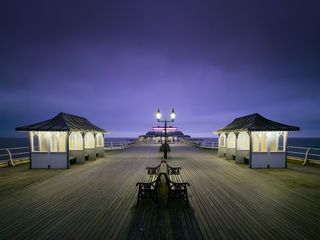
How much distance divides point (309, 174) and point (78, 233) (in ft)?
39.1

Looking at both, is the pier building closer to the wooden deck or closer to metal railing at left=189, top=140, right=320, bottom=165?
metal railing at left=189, top=140, right=320, bottom=165

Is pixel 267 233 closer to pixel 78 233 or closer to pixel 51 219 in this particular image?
pixel 78 233

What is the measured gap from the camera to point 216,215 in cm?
517

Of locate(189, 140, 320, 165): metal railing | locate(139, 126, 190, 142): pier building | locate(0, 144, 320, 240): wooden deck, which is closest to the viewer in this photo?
locate(0, 144, 320, 240): wooden deck

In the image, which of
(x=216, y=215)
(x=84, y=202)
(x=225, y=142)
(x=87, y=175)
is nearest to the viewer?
(x=216, y=215)

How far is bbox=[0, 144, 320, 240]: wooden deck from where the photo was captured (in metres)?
4.29

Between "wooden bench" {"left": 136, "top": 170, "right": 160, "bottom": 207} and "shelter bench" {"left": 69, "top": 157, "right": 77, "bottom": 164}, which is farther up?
"wooden bench" {"left": 136, "top": 170, "right": 160, "bottom": 207}

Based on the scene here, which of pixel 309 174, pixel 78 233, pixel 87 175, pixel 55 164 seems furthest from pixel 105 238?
pixel 309 174

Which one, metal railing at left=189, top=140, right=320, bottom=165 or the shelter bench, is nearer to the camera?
metal railing at left=189, top=140, right=320, bottom=165

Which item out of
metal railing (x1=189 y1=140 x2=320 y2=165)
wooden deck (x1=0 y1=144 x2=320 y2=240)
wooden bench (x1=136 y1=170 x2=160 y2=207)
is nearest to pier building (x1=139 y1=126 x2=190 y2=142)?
metal railing (x1=189 y1=140 x2=320 y2=165)

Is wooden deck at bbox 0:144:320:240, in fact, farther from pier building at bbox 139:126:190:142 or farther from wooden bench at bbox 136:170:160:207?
pier building at bbox 139:126:190:142

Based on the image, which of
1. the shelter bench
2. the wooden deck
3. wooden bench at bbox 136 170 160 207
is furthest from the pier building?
wooden bench at bbox 136 170 160 207

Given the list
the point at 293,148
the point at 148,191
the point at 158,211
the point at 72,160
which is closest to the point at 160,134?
the point at 293,148

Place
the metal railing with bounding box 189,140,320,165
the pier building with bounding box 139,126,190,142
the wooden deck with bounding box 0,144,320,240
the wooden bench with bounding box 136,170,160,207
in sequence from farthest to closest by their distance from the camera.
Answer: the pier building with bounding box 139,126,190,142 → the metal railing with bounding box 189,140,320,165 → the wooden bench with bounding box 136,170,160,207 → the wooden deck with bounding box 0,144,320,240
